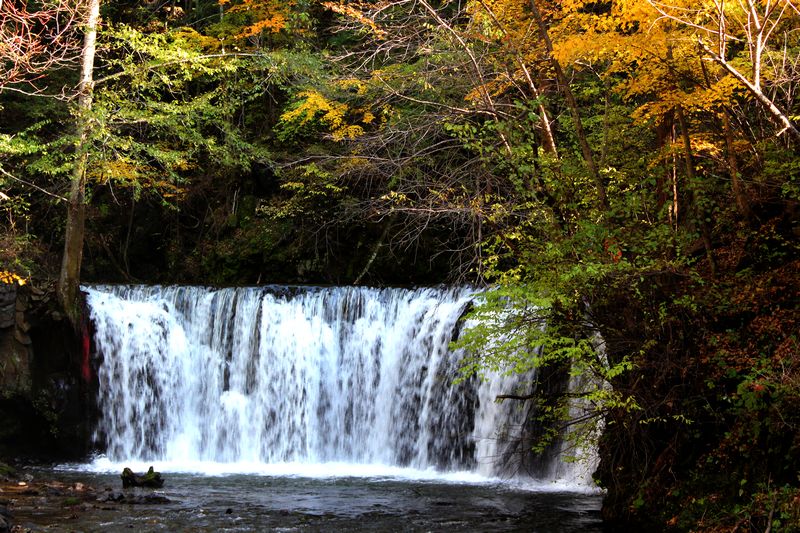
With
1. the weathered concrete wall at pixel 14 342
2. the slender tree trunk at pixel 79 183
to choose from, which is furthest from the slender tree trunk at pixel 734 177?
the weathered concrete wall at pixel 14 342

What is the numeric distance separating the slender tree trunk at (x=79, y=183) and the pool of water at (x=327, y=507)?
3499 millimetres

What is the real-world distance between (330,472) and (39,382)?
535cm

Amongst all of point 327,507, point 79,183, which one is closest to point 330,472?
point 327,507

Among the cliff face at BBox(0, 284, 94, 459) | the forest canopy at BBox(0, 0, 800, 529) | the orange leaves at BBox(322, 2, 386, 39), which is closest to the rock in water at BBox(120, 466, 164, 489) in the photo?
the cliff face at BBox(0, 284, 94, 459)

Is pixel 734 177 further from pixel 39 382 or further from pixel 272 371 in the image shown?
pixel 39 382

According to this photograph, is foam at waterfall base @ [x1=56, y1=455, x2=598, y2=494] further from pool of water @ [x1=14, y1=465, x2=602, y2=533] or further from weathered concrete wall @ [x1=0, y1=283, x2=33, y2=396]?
weathered concrete wall @ [x1=0, y1=283, x2=33, y2=396]

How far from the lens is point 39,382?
1437cm

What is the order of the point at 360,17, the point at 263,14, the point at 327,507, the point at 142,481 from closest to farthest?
the point at 360,17 → the point at 327,507 → the point at 142,481 → the point at 263,14

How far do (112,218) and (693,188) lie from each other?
1606cm

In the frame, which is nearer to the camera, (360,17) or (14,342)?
(360,17)

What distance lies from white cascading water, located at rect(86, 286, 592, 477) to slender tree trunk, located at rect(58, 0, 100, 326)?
661mm

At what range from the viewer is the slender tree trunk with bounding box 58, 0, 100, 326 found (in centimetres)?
1430

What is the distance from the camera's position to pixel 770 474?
6.72m

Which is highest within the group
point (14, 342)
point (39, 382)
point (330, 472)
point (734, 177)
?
point (734, 177)
